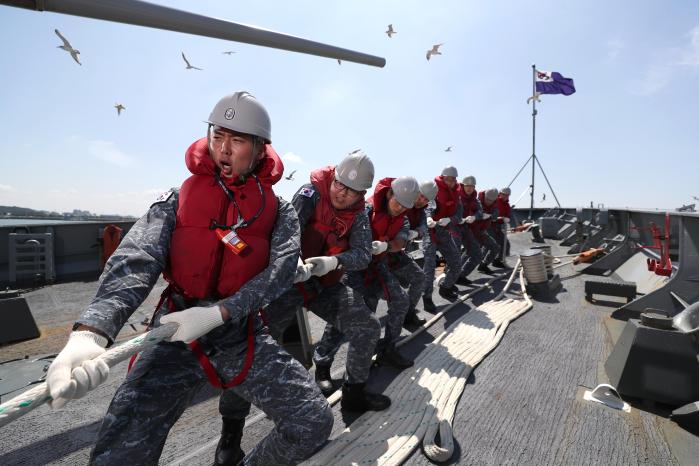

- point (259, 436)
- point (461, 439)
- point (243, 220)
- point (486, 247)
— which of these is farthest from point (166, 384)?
point (486, 247)

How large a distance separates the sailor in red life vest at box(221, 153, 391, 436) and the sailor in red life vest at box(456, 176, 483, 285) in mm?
4505

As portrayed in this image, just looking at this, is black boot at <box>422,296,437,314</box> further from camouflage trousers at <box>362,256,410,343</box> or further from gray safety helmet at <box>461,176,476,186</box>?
gray safety helmet at <box>461,176,476,186</box>

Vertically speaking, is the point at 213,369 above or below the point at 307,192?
below

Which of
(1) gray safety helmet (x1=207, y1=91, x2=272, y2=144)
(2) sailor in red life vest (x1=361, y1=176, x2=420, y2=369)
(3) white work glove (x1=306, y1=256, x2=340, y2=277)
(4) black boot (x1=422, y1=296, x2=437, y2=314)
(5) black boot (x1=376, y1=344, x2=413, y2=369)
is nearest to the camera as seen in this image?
(1) gray safety helmet (x1=207, y1=91, x2=272, y2=144)

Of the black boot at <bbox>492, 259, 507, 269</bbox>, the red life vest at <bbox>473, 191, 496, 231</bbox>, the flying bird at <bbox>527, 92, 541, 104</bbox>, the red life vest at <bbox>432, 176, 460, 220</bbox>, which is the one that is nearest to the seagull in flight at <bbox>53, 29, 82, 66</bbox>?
the red life vest at <bbox>432, 176, 460, 220</bbox>

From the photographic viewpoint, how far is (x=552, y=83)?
20.0 meters

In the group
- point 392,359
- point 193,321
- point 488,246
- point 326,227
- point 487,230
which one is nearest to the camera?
point 193,321

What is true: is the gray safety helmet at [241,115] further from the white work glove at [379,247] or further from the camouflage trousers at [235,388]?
the white work glove at [379,247]

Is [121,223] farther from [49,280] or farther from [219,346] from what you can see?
[219,346]

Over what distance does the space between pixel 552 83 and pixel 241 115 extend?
23.2 metres

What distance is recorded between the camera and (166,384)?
1573 mm

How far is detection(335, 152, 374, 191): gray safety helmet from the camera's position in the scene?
3.11 metres

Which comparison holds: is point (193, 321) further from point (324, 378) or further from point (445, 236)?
point (445, 236)

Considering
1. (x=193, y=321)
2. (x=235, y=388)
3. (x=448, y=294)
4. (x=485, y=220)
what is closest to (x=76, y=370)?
(x=193, y=321)
